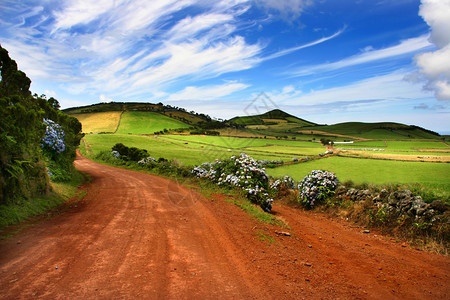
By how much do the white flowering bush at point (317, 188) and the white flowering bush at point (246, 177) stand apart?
2.07 meters

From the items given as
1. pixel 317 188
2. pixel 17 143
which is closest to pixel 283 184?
pixel 317 188

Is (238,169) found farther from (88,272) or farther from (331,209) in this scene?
(88,272)

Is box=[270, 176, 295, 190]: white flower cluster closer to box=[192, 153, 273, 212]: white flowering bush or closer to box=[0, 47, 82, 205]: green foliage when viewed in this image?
box=[192, 153, 273, 212]: white flowering bush

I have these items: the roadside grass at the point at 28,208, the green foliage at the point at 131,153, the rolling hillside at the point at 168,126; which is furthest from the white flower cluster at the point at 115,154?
the rolling hillside at the point at 168,126

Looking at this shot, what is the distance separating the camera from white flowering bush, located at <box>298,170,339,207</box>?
41.7ft

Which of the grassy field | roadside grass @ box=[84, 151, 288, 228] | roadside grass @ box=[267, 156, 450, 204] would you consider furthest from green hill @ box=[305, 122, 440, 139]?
the grassy field

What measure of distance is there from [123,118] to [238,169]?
98884 mm

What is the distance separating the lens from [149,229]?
23.5ft

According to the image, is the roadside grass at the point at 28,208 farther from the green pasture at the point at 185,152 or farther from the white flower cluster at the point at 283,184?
the white flower cluster at the point at 283,184

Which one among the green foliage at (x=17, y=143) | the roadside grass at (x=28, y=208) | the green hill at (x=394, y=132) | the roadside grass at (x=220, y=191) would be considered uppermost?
the green hill at (x=394, y=132)

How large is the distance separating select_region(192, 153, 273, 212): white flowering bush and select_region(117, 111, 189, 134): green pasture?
73941mm

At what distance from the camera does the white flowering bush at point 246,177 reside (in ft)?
40.0

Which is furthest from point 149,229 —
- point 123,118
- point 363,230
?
point 123,118

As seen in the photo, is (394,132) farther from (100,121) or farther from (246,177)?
(100,121)
